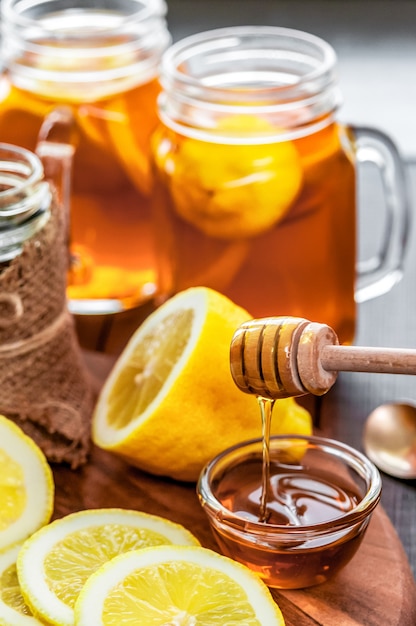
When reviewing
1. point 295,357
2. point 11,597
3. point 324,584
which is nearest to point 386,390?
point 324,584

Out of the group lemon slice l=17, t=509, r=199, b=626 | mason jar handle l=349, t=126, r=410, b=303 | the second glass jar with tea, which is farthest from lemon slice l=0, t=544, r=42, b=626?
mason jar handle l=349, t=126, r=410, b=303

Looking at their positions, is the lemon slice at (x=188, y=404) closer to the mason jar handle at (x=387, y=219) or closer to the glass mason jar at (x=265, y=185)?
the glass mason jar at (x=265, y=185)

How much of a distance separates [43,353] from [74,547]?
0.30 meters

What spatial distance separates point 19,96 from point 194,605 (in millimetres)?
912

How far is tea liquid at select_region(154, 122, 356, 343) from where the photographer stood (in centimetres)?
154

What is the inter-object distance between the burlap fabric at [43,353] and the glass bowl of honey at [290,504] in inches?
10.0

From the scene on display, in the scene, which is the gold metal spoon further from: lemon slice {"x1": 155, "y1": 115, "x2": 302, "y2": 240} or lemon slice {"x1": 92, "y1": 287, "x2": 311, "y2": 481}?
lemon slice {"x1": 155, "y1": 115, "x2": 302, "y2": 240}

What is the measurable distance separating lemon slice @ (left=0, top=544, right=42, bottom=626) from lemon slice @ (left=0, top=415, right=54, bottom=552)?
0.03m

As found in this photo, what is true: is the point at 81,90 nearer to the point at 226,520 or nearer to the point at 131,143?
the point at 131,143

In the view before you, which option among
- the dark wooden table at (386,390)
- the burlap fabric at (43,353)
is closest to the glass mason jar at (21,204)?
the burlap fabric at (43,353)

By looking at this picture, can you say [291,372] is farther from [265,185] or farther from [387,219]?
[387,219]

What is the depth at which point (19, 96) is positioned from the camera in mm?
1734

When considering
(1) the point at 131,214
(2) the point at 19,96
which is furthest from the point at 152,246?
(2) the point at 19,96

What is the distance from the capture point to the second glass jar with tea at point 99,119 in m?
1.70
